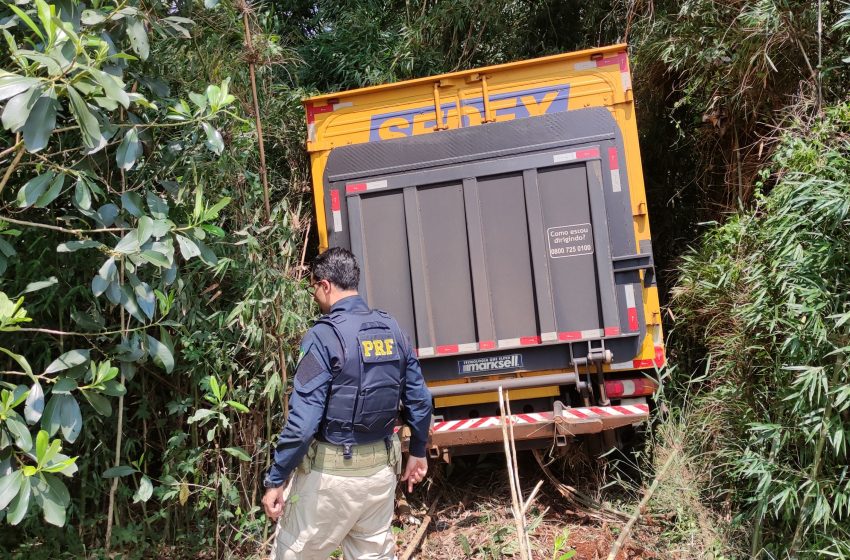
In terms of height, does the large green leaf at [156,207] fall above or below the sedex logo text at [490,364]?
above

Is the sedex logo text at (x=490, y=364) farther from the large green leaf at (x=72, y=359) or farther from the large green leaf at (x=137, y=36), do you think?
the large green leaf at (x=137, y=36)

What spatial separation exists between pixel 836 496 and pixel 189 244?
9.49 feet

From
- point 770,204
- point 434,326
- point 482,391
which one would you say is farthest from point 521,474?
point 770,204

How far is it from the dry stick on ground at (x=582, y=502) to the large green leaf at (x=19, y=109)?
3.29 meters

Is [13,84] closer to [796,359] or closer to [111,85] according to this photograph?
[111,85]

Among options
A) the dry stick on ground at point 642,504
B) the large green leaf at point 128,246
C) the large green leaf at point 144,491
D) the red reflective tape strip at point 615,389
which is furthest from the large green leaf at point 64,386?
the red reflective tape strip at point 615,389

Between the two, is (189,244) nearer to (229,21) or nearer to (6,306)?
(6,306)

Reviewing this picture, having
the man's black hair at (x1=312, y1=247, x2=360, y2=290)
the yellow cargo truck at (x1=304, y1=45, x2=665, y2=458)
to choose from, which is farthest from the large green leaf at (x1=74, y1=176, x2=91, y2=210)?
the yellow cargo truck at (x1=304, y1=45, x2=665, y2=458)

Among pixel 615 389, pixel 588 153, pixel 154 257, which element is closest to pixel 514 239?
pixel 588 153

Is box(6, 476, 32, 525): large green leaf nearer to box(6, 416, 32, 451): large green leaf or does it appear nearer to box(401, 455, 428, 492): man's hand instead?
box(6, 416, 32, 451): large green leaf

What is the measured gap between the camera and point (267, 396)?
386cm

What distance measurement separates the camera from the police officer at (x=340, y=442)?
266cm

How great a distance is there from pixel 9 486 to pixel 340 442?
1115mm

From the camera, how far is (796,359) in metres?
3.20
